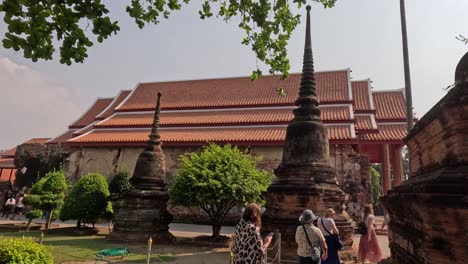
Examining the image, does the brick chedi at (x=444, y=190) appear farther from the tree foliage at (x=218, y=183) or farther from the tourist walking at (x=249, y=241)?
the tree foliage at (x=218, y=183)

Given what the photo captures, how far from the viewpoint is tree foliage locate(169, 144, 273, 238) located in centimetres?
1079

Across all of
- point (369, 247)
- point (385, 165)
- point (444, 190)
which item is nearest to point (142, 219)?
point (369, 247)

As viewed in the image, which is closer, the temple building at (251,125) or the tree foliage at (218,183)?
the tree foliage at (218,183)

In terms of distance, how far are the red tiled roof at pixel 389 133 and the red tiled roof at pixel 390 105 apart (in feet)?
1.56

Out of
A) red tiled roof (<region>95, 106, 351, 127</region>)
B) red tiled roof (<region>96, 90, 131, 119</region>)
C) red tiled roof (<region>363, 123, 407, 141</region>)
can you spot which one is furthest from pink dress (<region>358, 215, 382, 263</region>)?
red tiled roof (<region>96, 90, 131, 119</region>)

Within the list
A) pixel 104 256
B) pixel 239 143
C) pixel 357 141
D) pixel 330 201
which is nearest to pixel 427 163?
pixel 330 201

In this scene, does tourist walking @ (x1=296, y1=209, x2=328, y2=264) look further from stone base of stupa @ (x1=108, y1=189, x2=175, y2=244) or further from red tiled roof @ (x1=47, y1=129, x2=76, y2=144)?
red tiled roof @ (x1=47, y1=129, x2=76, y2=144)

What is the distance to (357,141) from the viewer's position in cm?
1490

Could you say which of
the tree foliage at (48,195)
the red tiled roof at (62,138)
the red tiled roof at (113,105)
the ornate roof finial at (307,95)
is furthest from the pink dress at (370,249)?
the red tiled roof at (62,138)

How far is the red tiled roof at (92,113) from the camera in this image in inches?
992

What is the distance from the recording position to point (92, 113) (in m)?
26.3

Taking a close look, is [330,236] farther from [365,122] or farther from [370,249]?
[365,122]

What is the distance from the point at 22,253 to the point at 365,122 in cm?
1577

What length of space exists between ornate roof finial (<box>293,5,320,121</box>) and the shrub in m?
6.05
